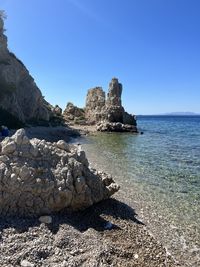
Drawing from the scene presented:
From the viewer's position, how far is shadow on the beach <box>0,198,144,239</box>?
10.7 meters

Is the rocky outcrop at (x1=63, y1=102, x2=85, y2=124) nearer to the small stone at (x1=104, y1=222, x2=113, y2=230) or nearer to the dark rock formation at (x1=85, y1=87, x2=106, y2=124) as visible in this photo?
the dark rock formation at (x1=85, y1=87, x2=106, y2=124)

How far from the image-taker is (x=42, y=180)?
40.3 ft

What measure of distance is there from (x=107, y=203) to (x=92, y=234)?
144 inches

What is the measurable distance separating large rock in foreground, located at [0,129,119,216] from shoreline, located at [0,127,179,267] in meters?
0.60

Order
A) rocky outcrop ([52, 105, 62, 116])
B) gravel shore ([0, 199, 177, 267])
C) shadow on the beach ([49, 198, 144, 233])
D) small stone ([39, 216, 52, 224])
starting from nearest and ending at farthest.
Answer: gravel shore ([0, 199, 177, 267]) < small stone ([39, 216, 52, 224]) < shadow on the beach ([49, 198, 144, 233]) < rocky outcrop ([52, 105, 62, 116])

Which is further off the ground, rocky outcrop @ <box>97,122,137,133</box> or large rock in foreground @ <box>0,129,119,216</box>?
large rock in foreground @ <box>0,129,119,216</box>

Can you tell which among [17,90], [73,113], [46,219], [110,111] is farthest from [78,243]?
[73,113]

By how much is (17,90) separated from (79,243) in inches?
2440

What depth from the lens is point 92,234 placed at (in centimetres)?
1091

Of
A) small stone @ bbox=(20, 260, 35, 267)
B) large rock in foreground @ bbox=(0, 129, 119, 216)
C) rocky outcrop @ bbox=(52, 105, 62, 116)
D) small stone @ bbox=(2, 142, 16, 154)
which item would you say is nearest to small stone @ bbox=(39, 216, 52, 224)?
large rock in foreground @ bbox=(0, 129, 119, 216)

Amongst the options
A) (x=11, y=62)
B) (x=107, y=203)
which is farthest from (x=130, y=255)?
(x=11, y=62)

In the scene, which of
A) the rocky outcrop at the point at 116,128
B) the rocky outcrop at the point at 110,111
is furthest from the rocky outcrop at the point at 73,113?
the rocky outcrop at the point at 116,128

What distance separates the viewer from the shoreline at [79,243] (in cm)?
914

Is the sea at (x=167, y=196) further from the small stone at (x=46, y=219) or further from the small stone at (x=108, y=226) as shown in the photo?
the small stone at (x=46, y=219)
